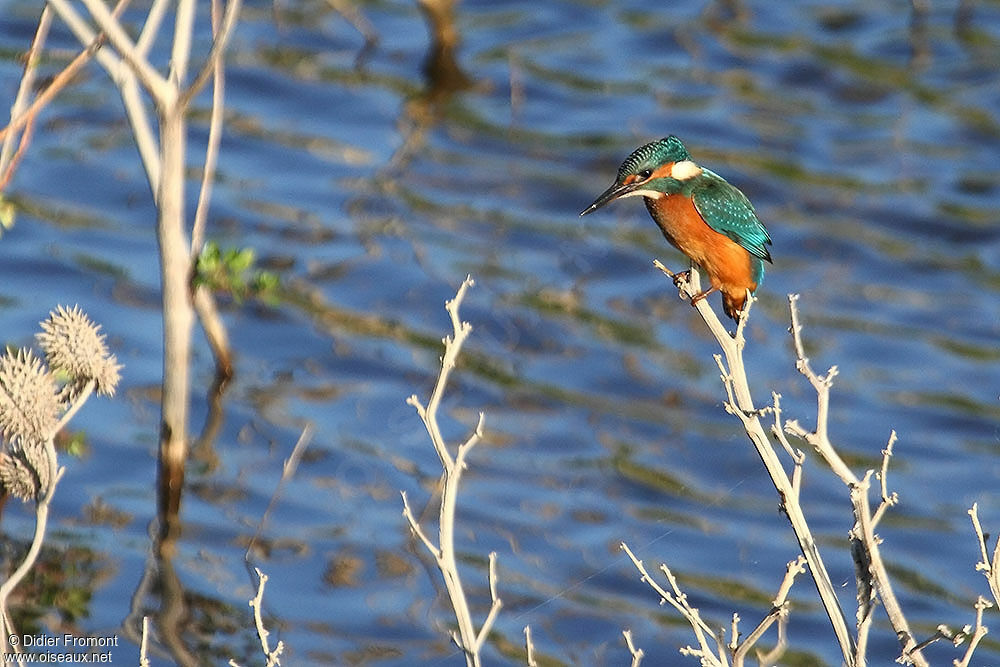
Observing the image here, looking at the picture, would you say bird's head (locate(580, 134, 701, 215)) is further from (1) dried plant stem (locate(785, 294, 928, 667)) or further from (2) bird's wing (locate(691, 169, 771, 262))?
(1) dried plant stem (locate(785, 294, 928, 667))

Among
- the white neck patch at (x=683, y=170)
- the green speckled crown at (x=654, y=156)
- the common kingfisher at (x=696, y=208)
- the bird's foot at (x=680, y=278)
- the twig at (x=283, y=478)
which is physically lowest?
the twig at (x=283, y=478)

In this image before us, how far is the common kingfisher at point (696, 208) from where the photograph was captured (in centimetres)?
544

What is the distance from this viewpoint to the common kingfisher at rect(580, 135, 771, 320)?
544cm

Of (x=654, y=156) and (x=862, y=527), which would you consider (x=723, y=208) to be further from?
(x=862, y=527)

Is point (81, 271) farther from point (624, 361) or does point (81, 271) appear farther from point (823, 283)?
point (823, 283)

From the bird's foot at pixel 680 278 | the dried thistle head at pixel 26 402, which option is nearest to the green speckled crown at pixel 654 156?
the bird's foot at pixel 680 278

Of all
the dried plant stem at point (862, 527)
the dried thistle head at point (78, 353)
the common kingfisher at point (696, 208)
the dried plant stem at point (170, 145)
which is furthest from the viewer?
the dried plant stem at point (170, 145)

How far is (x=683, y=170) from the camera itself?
5.51 metres

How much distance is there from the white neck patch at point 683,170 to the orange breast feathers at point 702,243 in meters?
0.07

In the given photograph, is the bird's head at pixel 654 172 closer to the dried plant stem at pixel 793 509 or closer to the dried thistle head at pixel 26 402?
the dried plant stem at pixel 793 509

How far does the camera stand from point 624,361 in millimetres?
9219

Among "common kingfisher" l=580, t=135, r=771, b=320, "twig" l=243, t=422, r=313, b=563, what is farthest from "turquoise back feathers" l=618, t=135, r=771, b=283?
"twig" l=243, t=422, r=313, b=563

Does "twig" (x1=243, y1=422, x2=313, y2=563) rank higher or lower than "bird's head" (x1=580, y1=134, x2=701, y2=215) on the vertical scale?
lower

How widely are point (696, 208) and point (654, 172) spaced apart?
0.20 metres
